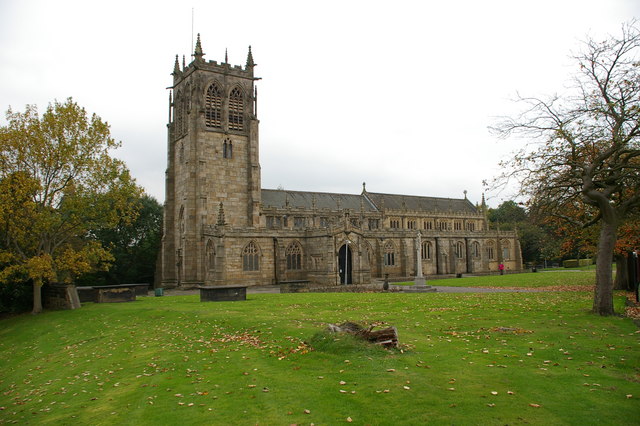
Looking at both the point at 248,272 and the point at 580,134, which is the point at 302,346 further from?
the point at 248,272

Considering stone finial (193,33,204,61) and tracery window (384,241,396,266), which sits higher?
stone finial (193,33,204,61)

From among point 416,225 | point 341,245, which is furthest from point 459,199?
point 341,245

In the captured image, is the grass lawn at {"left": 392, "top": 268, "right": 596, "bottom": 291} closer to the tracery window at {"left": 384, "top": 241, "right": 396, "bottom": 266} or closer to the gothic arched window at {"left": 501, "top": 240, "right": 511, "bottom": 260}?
the tracery window at {"left": 384, "top": 241, "right": 396, "bottom": 266}

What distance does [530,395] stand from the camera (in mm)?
8484

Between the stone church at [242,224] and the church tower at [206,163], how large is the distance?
4.1 inches

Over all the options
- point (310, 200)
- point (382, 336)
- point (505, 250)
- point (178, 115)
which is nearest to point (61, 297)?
point (382, 336)

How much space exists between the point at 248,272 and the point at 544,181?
1210 inches

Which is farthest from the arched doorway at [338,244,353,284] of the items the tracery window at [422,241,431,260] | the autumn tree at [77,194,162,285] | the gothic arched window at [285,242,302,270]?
the autumn tree at [77,194,162,285]

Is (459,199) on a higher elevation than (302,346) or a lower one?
higher

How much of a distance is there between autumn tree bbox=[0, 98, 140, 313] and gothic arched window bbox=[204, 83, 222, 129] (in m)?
20.6

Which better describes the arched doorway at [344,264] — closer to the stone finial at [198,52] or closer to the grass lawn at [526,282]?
the grass lawn at [526,282]

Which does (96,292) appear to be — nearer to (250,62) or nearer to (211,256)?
(211,256)

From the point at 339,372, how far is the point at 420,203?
66135mm

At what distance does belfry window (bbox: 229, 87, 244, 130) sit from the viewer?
167 ft
